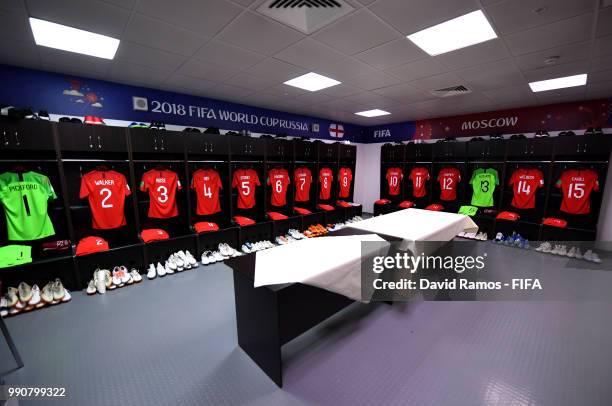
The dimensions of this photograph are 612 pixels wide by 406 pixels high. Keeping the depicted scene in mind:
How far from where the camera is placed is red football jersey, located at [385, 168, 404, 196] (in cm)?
577

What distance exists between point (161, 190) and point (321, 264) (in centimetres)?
270

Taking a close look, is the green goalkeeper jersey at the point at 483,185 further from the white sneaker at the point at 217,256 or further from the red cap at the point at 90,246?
the red cap at the point at 90,246

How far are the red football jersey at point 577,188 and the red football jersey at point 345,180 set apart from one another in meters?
3.54

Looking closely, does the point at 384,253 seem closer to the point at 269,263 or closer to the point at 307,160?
the point at 269,263

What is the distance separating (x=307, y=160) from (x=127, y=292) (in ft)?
11.7

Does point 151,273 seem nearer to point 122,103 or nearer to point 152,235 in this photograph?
point 152,235

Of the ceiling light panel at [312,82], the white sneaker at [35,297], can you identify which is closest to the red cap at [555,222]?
the ceiling light panel at [312,82]

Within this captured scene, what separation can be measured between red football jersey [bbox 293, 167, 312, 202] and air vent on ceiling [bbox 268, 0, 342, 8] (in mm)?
3185

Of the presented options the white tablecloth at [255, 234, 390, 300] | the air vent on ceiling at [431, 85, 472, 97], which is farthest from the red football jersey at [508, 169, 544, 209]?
the white tablecloth at [255, 234, 390, 300]

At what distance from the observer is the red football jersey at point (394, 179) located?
5.77 m

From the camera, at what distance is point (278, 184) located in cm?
450

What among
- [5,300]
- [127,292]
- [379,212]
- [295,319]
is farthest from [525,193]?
[5,300]

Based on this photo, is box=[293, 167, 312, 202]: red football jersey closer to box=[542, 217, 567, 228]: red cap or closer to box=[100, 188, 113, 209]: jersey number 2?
box=[100, 188, 113, 209]: jersey number 2

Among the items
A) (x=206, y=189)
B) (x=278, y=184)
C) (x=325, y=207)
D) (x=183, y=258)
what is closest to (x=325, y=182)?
(x=325, y=207)
